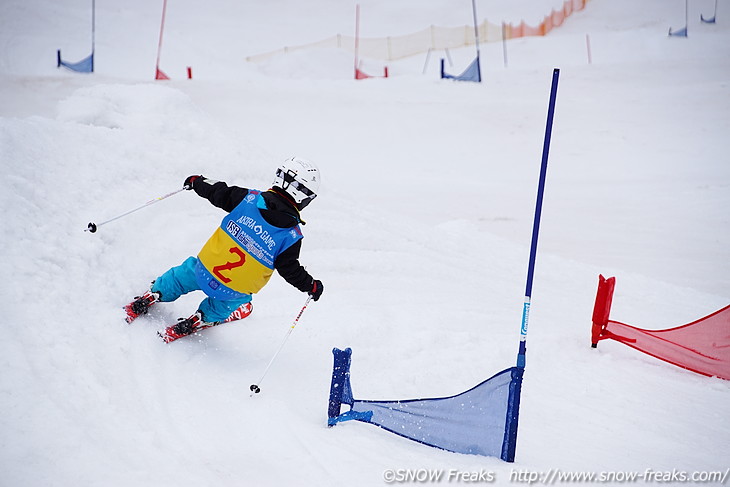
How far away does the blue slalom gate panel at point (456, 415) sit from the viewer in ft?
10.5

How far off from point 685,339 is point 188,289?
387 centimetres

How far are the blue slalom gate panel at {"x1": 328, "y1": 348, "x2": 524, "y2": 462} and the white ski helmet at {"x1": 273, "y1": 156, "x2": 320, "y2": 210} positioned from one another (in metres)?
1.05

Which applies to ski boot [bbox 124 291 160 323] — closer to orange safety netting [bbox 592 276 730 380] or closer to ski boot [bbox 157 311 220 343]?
ski boot [bbox 157 311 220 343]

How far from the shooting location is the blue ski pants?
13.2ft

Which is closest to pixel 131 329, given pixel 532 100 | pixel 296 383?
pixel 296 383

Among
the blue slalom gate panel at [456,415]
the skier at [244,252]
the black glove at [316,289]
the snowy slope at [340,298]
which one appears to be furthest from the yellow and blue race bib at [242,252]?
the blue slalom gate panel at [456,415]

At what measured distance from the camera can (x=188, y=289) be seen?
4074 millimetres

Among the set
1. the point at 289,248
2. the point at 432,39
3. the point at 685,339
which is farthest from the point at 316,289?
the point at 432,39

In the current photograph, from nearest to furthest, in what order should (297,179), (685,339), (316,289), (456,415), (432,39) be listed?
(456,415) < (297,179) < (316,289) < (685,339) < (432,39)

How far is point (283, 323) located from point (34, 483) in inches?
94.3

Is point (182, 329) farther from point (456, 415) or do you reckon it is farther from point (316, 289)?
point (456, 415)

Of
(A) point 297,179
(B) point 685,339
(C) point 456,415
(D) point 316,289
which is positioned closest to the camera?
(C) point 456,415

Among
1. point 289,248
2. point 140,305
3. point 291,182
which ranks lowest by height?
point 140,305

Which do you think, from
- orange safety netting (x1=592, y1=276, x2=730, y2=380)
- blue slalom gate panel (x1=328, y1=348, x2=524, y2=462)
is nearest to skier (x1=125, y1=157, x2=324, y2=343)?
blue slalom gate panel (x1=328, y1=348, x2=524, y2=462)
